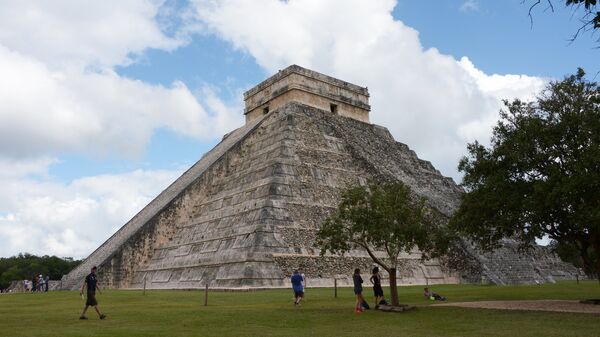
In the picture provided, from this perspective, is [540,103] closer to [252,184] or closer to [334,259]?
[334,259]

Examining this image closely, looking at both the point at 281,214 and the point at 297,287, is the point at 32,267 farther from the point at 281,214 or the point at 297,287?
the point at 297,287

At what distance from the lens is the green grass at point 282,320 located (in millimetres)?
8758

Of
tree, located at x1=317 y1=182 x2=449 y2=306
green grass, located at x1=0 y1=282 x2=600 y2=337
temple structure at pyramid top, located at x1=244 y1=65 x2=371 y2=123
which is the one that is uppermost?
temple structure at pyramid top, located at x1=244 y1=65 x2=371 y2=123

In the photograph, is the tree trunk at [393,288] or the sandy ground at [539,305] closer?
the sandy ground at [539,305]

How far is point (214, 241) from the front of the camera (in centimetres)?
2048

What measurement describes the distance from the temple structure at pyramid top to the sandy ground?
17.2 metres

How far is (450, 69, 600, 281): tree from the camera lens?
11516 mm

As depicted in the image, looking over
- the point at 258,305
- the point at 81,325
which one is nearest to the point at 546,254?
the point at 258,305

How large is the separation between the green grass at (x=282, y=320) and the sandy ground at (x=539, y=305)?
30.0 inches

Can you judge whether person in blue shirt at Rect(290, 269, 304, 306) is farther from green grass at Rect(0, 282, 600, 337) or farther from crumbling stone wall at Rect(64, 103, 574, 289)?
crumbling stone wall at Rect(64, 103, 574, 289)

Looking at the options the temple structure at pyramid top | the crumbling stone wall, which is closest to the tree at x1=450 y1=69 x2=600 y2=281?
the crumbling stone wall

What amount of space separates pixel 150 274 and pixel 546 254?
1886 centimetres

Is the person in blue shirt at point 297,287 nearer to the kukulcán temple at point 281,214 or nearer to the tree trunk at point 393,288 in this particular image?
the tree trunk at point 393,288

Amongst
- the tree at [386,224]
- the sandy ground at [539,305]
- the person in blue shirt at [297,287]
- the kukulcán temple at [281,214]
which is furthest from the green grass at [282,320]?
the kukulcán temple at [281,214]
